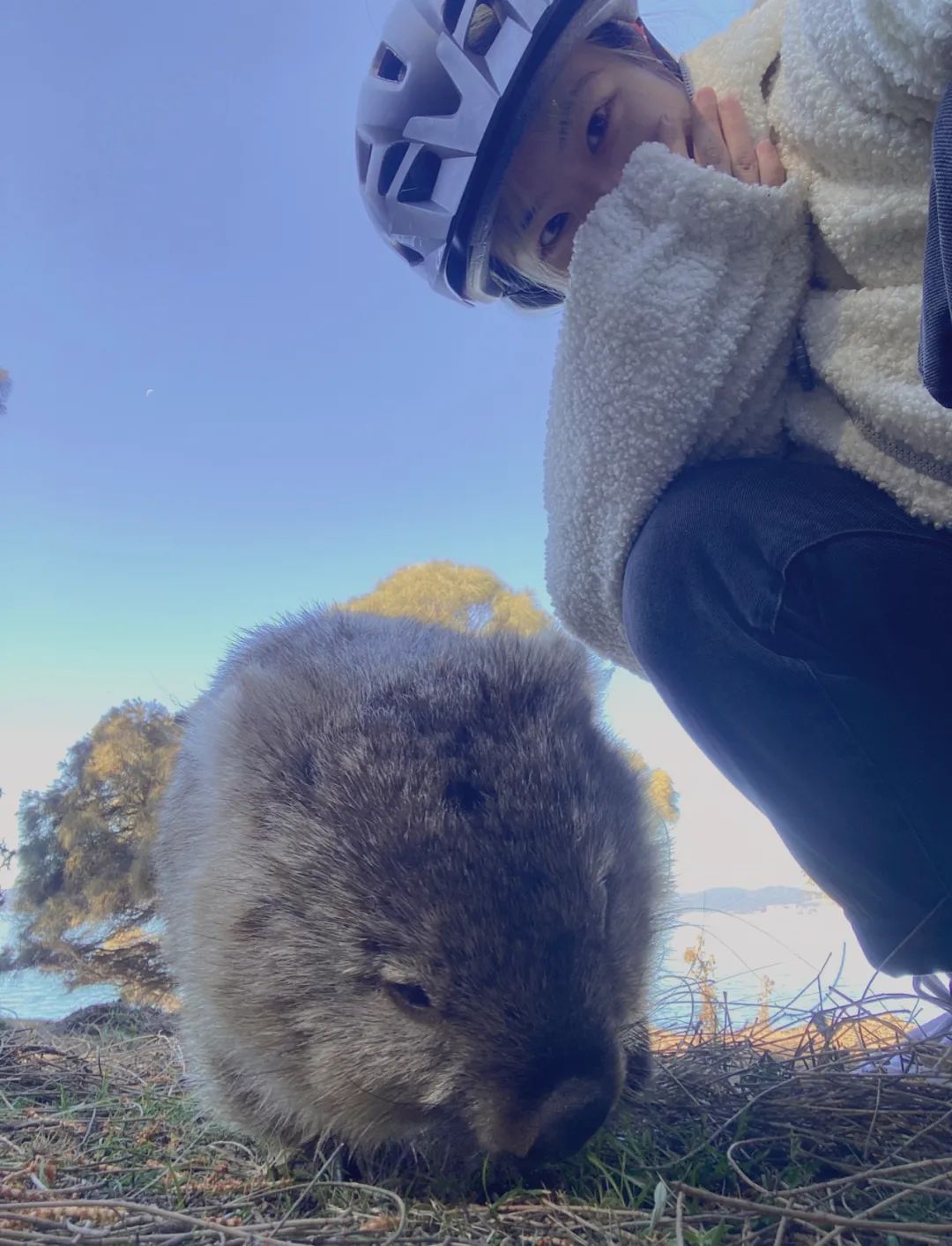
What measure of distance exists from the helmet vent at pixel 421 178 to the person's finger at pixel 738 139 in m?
0.69

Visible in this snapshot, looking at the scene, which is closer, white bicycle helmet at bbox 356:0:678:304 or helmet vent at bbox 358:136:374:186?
white bicycle helmet at bbox 356:0:678:304

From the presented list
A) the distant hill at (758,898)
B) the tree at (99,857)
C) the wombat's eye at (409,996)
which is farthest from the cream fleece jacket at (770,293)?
the tree at (99,857)

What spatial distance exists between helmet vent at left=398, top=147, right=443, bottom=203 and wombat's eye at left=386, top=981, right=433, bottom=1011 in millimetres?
1875

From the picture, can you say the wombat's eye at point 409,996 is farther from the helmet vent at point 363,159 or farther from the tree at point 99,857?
the tree at point 99,857

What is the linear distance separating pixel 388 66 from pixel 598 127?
0.66 m

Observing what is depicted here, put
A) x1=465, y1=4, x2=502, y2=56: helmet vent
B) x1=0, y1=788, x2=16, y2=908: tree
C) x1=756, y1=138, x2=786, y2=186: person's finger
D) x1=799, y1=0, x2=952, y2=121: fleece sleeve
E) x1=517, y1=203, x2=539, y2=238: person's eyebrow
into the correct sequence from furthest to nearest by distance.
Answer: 1. x1=0, y1=788, x2=16, y2=908: tree
2. x1=517, y1=203, x2=539, y2=238: person's eyebrow
3. x1=465, y1=4, x2=502, y2=56: helmet vent
4. x1=756, y1=138, x2=786, y2=186: person's finger
5. x1=799, y1=0, x2=952, y2=121: fleece sleeve

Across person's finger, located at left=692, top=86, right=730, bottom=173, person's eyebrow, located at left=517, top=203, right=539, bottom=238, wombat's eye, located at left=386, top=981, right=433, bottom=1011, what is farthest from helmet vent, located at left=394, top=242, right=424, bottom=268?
wombat's eye, located at left=386, top=981, right=433, bottom=1011

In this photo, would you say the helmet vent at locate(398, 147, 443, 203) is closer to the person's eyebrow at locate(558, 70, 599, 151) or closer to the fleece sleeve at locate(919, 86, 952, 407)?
the person's eyebrow at locate(558, 70, 599, 151)

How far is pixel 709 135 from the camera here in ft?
6.25

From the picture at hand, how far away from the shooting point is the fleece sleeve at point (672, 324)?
5.77ft

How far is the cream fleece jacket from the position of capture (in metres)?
A: 1.52

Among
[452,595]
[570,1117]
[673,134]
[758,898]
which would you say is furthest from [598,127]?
Result: [758,898]

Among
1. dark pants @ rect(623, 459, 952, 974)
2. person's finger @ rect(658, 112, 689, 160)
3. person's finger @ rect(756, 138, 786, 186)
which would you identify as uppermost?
person's finger @ rect(658, 112, 689, 160)

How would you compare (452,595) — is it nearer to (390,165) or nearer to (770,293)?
(390,165)
